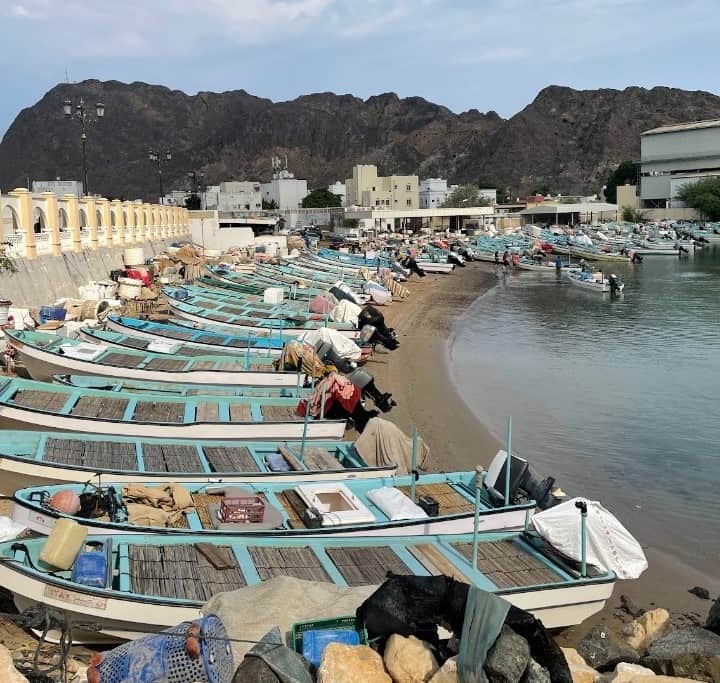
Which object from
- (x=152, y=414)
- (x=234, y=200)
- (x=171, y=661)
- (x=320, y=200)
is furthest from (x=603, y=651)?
(x=320, y=200)

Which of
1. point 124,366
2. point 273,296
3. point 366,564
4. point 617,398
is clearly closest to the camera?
point 366,564

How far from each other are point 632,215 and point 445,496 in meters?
101

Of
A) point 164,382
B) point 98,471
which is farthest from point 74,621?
point 164,382

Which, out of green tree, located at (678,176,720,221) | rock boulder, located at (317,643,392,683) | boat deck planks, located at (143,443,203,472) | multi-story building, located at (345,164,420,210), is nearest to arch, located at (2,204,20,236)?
boat deck planks, located at (143,443,203,472)

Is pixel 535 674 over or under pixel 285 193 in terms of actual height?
under

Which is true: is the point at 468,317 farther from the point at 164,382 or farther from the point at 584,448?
the point at 164,382

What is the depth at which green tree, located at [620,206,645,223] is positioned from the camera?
10138 cm

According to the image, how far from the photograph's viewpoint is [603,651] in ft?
25.2

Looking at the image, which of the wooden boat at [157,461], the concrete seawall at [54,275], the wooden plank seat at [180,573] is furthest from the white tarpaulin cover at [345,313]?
the wooden plank seat at [180,573]

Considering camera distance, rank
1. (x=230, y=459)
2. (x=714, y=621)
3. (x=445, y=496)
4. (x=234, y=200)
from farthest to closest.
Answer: (x=234, y=200) → (x=230, y=459) → (x=445, y=496) → (x=714, y=621)

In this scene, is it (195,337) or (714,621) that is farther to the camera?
(195,337)

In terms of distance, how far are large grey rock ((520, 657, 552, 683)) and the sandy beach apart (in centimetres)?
345

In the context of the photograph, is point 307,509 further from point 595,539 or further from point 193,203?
point 193,203

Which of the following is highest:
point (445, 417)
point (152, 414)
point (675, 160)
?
point (675, 160)
